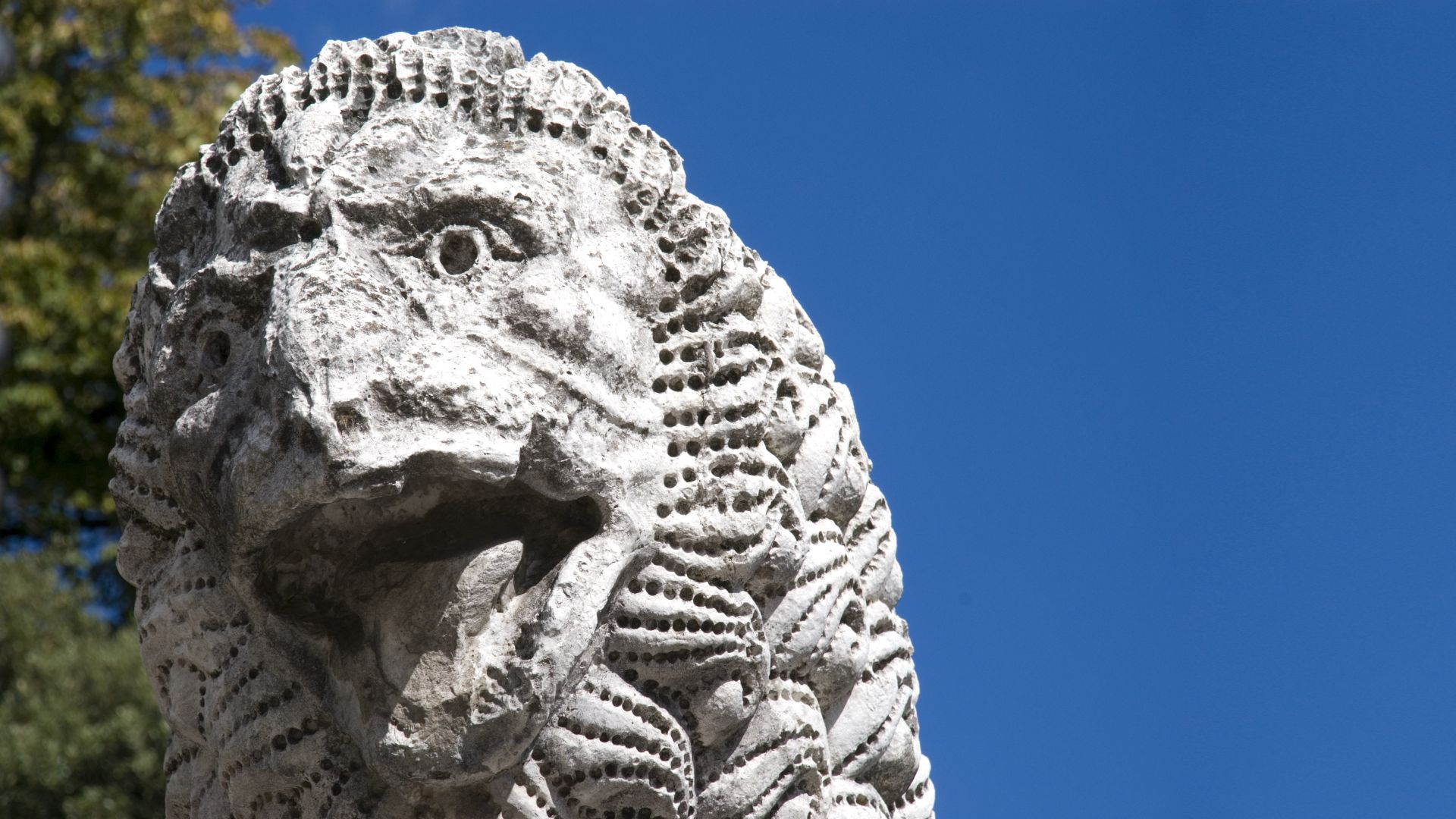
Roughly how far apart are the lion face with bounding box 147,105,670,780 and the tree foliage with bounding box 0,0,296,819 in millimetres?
8637

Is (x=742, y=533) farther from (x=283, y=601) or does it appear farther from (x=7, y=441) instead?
(x=7, y=441)

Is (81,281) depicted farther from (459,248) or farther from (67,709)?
(459,248)

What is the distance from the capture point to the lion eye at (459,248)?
338 cm

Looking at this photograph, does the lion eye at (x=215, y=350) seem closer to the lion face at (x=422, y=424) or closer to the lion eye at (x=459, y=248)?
the lion face at (x=422, y=424)

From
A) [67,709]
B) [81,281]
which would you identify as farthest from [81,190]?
[67,709]

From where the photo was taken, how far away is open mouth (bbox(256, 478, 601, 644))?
129 inches

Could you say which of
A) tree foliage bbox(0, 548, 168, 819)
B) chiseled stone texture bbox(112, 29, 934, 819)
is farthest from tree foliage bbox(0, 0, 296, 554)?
chiseled stone texture bbox(112, 29, 934, 819)

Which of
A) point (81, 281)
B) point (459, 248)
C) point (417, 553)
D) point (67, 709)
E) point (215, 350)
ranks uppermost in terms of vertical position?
point (81, 281)

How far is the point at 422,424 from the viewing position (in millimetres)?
3148

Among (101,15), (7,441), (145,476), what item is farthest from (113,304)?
(145,476)

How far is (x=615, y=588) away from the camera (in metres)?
3.38

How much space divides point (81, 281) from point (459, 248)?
917cm

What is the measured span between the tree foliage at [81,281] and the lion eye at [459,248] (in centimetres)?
874

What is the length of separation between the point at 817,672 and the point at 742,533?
388 mm
